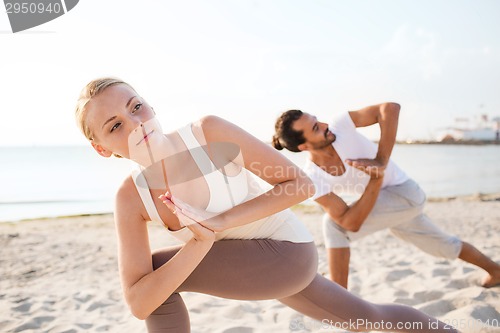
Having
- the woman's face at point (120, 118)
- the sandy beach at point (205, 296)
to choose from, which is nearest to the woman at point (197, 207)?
the woman's face at point (120, 118)

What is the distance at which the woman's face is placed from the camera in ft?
5.67

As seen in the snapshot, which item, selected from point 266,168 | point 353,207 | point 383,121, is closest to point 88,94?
point 266,168

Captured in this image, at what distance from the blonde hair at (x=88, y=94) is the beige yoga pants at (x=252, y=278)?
64cm

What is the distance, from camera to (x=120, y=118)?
5.68 ft

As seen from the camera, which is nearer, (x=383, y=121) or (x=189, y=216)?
(x=189, y=216)

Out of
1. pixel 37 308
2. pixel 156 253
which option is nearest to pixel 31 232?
pixel 37 308

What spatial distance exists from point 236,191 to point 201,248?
1.12 feet

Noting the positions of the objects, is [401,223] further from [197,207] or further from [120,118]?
[120,118]

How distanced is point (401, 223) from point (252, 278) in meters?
2.17

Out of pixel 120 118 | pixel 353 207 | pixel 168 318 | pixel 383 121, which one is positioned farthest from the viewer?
pixel 383 121

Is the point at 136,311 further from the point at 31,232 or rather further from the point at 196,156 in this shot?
the point at 31,232

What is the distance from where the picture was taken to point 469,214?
7.85 metres

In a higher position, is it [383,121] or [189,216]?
[189,216]

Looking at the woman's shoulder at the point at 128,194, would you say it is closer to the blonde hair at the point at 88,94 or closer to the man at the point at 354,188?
the blonde hair at the point at 88,94
